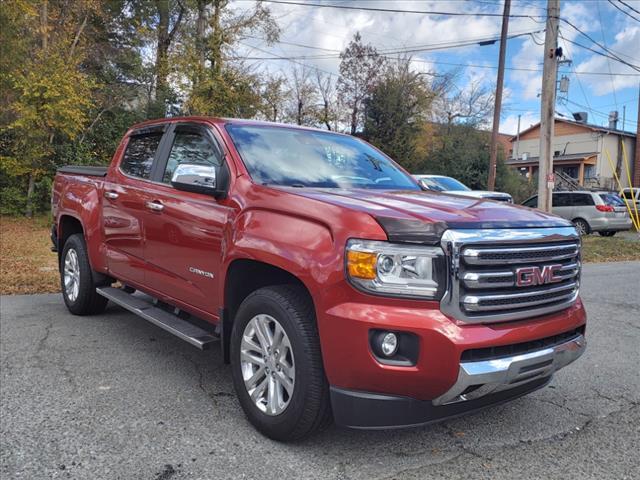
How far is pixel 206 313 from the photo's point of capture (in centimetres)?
364

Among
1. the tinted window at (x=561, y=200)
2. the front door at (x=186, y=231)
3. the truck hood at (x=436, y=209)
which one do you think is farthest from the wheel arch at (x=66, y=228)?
the tinted window at (x=561, y=200)

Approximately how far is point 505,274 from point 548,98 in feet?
38.1

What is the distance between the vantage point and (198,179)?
340 cm

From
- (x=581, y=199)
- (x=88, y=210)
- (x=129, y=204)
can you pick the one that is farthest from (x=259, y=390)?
(x=581, y=199)

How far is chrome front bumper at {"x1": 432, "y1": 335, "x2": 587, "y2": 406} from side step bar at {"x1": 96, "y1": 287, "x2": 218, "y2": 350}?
165 cm

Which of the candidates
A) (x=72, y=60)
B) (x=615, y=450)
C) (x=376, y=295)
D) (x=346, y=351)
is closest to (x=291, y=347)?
(x=346, y=351)

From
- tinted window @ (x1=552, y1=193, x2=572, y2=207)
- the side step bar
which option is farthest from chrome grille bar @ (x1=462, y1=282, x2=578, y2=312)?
tinted window @ (x1=552, y1=193, x2=572, y2=207)

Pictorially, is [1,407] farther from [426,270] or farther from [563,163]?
[563,163]

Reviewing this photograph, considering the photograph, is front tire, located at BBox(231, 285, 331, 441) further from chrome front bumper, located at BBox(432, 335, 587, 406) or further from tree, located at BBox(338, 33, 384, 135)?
tree, located at BBox(338, 33, 384, 135)

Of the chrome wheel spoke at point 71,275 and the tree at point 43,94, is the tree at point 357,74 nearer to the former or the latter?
the tree at point 43,94

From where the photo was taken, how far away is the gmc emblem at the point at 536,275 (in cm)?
271

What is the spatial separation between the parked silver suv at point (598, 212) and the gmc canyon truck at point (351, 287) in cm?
1617

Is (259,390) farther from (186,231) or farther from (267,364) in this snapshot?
(186,231)

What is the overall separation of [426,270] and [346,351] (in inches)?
21.3
